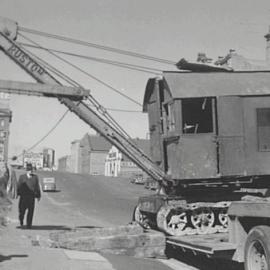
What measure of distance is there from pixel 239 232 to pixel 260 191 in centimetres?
369

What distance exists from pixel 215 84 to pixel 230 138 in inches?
48.8

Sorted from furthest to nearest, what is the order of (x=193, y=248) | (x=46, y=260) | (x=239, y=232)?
(x=193, y=248)
(x=46, y=260)
(x=239, y=232)

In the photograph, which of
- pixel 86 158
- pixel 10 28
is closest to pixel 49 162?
pixel 86 158

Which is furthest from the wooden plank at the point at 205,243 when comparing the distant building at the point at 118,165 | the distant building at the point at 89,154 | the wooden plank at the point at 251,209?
the distant building at the point at 89,154

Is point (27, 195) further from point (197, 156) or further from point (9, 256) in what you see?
point (9, 256)

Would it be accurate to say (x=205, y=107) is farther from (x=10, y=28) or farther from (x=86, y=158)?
(x=86, y=158)

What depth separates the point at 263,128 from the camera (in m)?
10.5

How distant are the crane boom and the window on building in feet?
9.19

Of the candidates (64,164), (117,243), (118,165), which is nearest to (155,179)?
(117,243)

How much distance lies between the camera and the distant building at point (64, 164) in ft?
555

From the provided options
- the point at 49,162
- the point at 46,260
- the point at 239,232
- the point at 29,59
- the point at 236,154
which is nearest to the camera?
the point at 239,232

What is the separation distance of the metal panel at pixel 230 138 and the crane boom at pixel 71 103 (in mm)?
2220

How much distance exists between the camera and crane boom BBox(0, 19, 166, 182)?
1277 centimetres

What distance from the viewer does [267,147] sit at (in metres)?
10.4
